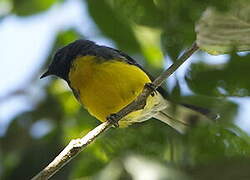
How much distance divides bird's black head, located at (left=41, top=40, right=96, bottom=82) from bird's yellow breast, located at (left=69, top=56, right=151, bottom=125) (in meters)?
0.31

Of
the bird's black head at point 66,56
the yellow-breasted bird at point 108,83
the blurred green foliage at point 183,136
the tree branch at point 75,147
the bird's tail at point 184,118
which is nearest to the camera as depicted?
the blurred green foliage at point 183,136

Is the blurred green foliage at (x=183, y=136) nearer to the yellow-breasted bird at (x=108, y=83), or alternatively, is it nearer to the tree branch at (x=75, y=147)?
the tree branch at (x=75, y=147)

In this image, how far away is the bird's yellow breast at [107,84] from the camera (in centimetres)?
329

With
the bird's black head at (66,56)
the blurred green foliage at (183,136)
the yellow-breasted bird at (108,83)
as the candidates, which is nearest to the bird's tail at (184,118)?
the blurred green foliage at (183,136)

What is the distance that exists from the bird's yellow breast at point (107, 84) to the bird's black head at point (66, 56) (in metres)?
0.31

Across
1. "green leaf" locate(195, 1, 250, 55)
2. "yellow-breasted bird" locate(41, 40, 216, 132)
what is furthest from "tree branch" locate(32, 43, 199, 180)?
"yellow-breasted bird" locate(41, 40, 216, 132)

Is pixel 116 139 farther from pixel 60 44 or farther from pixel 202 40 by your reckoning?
pixel 60 44

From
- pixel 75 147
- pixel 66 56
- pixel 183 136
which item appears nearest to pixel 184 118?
pixel 75 147

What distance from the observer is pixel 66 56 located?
3.70m

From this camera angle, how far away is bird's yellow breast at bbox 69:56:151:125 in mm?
3295

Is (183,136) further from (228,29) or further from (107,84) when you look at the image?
(107,84)

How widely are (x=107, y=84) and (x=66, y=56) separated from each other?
22.7 inches

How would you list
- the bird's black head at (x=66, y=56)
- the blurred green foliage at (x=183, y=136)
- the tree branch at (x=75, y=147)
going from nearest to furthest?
the blurred green foliage at (x=183, y=136), the tree branch at (x=75, y=147), the bird's black head at (x=66, y=56)

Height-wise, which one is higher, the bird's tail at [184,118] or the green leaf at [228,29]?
the green leaf at [228,29]
